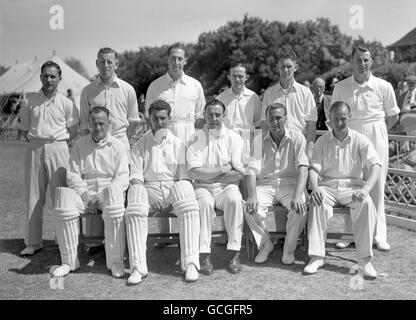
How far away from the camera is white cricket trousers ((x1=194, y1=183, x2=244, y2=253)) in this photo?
4.38 m

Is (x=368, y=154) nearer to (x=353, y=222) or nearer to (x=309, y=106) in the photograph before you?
(x=353, y=222)

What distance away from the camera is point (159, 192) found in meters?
4.61

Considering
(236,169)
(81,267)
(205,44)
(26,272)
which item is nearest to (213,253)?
(236,169)

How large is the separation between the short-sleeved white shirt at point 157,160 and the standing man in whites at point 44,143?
2.70ft

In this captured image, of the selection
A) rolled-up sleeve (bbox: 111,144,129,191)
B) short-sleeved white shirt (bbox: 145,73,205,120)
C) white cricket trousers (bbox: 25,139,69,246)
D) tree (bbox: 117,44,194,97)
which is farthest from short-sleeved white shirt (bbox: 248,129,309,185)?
tree (bbox: 117,44,194,97)

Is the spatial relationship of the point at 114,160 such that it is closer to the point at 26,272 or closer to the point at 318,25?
the point at 26,272

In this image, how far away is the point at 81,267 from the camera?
4.58m

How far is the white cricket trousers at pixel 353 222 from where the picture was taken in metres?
4.34

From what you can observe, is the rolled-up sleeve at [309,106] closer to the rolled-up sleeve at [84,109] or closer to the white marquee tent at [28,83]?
the rolled-up sleeve at [84,109]

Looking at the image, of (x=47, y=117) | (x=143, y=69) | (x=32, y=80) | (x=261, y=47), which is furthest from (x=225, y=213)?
(x=143, y=69)

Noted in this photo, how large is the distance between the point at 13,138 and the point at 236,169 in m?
19.1

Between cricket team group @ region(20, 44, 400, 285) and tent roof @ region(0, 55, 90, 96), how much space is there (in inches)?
696

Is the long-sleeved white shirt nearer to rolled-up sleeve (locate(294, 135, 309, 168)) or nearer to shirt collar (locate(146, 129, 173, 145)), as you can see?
shirt collar (locate(146, 129, 173, 145))

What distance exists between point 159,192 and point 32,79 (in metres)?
20.3
